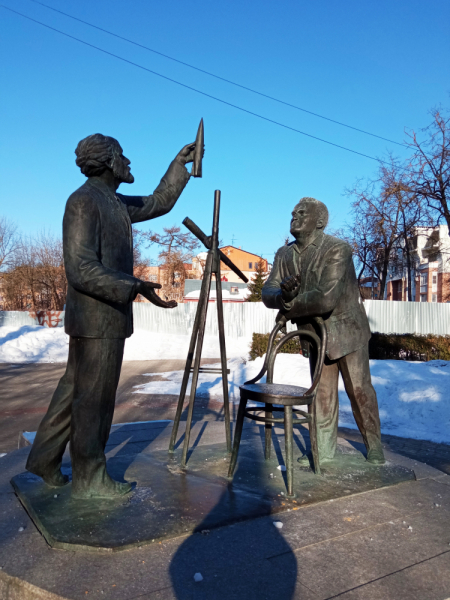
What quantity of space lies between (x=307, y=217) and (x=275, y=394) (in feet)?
Answer: 4.72

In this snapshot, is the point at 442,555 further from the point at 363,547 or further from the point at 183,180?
the point at 183,180

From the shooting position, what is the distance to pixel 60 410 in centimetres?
329

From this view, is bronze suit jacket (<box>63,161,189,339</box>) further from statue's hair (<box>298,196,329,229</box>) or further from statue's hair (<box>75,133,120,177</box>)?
statue's hair (<box>298,196,329,229</box>)

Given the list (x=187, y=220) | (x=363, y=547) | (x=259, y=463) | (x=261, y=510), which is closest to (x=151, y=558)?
(x=261, y=510)

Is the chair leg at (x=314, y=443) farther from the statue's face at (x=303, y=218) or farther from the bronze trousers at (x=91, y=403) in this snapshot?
the bronze trousers at (x=91, y=403)

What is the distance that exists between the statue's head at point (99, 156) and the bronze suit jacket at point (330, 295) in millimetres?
1420

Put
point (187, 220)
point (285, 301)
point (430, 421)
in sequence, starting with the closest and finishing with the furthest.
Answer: point (285, 301), point (187, 220), point (430, 421)

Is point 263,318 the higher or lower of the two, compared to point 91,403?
higher

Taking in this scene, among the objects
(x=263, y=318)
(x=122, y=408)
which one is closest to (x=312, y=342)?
(x=122, y=408)

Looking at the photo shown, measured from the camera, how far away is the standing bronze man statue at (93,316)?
2990 millimetres

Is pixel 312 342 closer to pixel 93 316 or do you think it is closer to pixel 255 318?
pixel 93 316

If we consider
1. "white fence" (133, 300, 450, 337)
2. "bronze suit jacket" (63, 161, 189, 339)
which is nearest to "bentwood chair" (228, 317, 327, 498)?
"bronze suit jacket" (63, 161, 189, 339)

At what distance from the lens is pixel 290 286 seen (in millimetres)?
3568

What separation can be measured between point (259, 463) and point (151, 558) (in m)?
1.64
